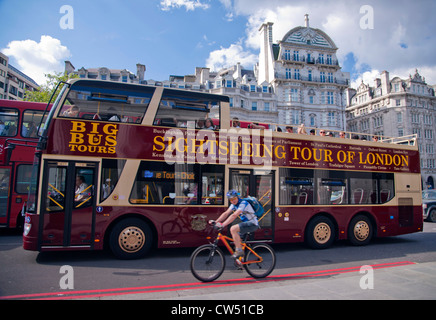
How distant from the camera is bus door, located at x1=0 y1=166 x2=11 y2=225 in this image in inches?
394

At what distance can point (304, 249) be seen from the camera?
883 centimetres

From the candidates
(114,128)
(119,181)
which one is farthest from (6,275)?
(114,128)

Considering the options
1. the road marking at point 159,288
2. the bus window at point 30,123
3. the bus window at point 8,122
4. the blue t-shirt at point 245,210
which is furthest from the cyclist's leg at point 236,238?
the bus window at point 8,122

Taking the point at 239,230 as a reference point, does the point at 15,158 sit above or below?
above

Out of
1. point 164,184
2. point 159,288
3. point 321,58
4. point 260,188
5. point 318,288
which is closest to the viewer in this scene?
point 318,288

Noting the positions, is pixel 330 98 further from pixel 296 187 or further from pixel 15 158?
pixel 15 158

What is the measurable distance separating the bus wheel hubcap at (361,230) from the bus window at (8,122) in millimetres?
12532

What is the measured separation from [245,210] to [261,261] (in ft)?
3.58

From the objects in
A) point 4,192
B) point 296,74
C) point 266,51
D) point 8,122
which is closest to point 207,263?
point 4,192

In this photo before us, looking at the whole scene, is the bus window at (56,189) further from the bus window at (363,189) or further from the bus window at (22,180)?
the bus window at (363,189)

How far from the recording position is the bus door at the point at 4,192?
394 inches

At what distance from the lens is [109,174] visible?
7.02m

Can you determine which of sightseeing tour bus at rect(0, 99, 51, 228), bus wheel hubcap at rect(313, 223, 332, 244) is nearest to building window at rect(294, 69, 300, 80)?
bus wheel hubcap at rect(313, 223, 332, 244)

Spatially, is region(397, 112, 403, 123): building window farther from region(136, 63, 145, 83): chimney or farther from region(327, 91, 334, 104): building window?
region(136, 63, 145, 83): chimney
